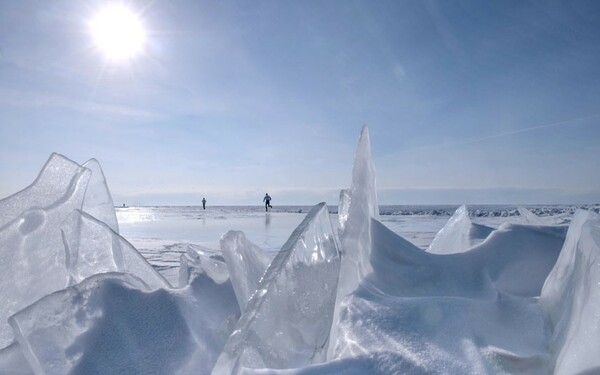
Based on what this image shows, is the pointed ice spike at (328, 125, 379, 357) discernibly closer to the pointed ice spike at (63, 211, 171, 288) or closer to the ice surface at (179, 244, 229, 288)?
the ice surface at (179, 244, 229, 288)

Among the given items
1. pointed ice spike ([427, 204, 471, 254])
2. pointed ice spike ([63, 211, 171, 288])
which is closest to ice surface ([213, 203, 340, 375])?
pointed ice spike ([63, 211, 171, 288])

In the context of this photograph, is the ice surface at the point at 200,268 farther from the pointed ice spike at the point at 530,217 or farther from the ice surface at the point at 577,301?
the pointed ice spike at the point at 530,217

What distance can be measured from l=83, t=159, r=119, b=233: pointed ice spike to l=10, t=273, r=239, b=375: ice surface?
997mm

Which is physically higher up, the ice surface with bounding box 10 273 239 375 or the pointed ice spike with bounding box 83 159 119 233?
the pointed ice spike with bounding box 83 159 119 233

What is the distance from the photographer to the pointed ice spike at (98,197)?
2404 mm

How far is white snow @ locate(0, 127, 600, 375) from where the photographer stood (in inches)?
44.6

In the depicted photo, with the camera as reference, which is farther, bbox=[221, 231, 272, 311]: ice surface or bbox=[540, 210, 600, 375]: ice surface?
bbox=[221, 231, 272, 311]: ice surface

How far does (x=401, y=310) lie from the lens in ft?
4.43

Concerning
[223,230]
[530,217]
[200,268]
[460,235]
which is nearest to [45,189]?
[200,268]

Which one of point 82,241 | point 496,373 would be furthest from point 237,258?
point 496,373

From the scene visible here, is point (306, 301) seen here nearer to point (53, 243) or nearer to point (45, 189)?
point (53, 243)

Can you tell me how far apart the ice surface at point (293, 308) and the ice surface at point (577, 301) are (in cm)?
69

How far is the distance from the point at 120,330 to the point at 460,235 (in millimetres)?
1855

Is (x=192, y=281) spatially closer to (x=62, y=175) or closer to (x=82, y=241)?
(x=82, y=241)
